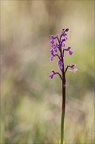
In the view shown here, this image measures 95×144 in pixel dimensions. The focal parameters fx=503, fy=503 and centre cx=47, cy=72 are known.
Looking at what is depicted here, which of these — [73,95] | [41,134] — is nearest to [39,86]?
[73,95]

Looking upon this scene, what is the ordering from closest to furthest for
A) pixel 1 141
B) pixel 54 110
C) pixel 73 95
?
pixel 1 141 → pixel 54 110 → pixel 73 95

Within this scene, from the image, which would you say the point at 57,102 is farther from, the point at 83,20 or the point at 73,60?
the point at 83,20

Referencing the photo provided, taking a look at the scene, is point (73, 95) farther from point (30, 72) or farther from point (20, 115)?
point (30, 72)

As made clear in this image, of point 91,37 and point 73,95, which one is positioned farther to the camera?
point 91,37

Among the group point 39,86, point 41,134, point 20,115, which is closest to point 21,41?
point 39,86

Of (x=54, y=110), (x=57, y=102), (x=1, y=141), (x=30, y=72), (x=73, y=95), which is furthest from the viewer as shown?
(x=30, y=72)

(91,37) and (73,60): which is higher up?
(91,37)

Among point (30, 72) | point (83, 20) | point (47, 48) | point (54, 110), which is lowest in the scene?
point (54, 110)
